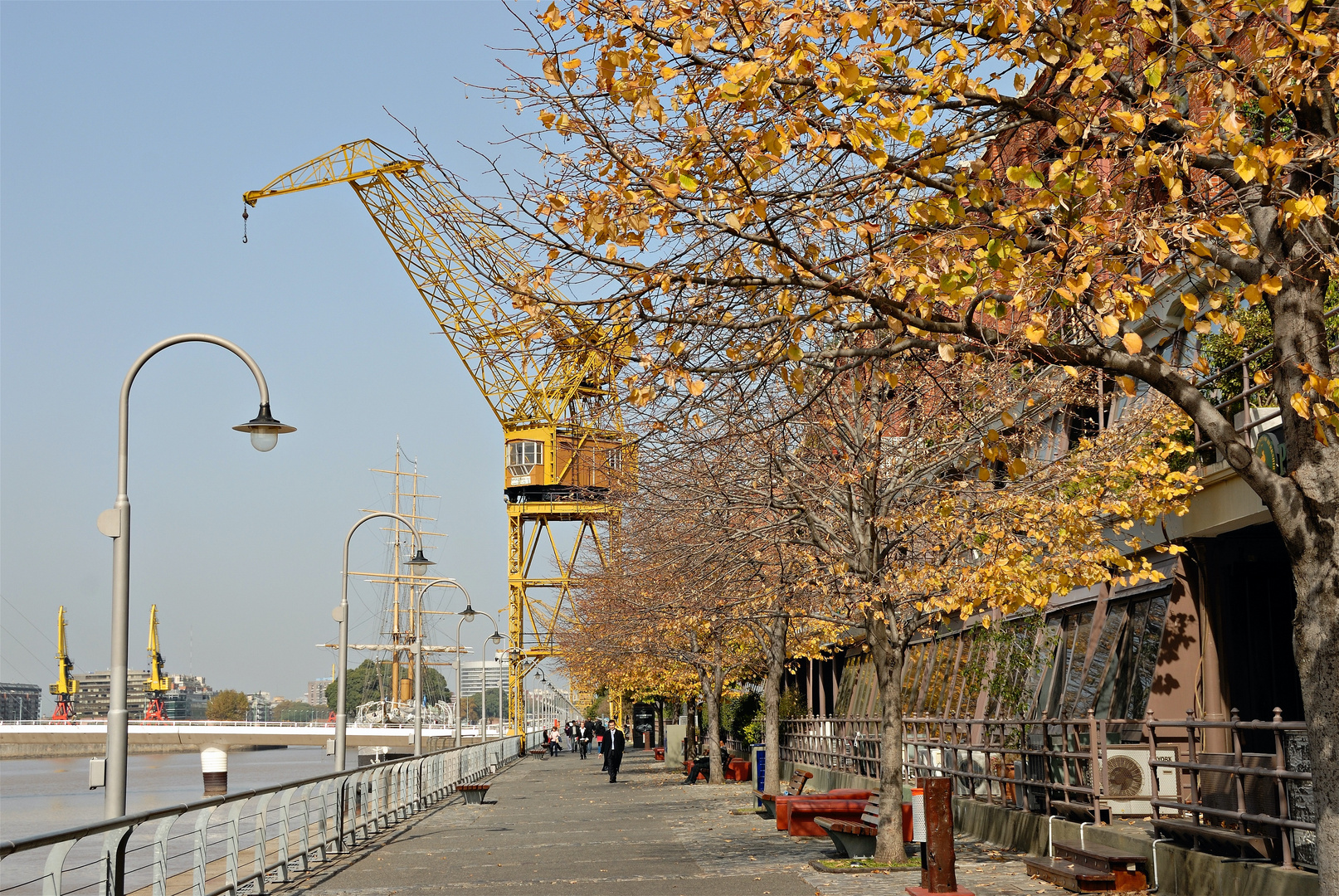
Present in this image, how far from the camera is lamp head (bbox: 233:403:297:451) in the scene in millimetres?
14422

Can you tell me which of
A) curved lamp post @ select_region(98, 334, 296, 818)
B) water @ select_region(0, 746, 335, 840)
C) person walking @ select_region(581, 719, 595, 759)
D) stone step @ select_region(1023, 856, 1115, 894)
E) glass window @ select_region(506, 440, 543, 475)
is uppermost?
glass window @ select_region(506, 440, 543, 475)

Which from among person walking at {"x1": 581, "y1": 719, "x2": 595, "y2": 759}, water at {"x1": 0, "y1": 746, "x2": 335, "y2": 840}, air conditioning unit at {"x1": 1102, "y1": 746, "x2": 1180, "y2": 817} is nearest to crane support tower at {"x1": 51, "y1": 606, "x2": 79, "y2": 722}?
water at {"x1": 0, "y1": 746, "x2": 335, "y2": 840}

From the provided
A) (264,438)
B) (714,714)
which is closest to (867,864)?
(264,438)

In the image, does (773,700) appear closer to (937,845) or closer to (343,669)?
(343,669)

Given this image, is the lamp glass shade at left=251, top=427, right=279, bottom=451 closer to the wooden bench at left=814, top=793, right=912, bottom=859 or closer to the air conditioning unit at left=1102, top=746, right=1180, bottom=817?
the wooden bench at left=814, top=793, right=912, bottom=859

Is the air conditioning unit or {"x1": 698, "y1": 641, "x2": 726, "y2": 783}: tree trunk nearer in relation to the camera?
the air conditioning unit

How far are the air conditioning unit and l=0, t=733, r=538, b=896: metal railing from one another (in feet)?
32.3

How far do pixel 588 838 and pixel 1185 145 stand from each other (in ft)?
55.5

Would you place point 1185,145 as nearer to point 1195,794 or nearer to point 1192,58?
point 1192,58

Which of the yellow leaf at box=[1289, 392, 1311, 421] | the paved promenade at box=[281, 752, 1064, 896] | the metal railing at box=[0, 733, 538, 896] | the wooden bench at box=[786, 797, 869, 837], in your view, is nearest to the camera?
the yellow leaf at box=[1289, 392, 1311, 421]

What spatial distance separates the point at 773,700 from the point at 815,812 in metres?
10.0

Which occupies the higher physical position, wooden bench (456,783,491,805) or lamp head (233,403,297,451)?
lamp head (233,403,297,451)

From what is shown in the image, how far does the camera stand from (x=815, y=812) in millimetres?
19391

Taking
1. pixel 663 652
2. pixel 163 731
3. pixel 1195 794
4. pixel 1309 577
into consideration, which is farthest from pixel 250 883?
pixel 163 731
